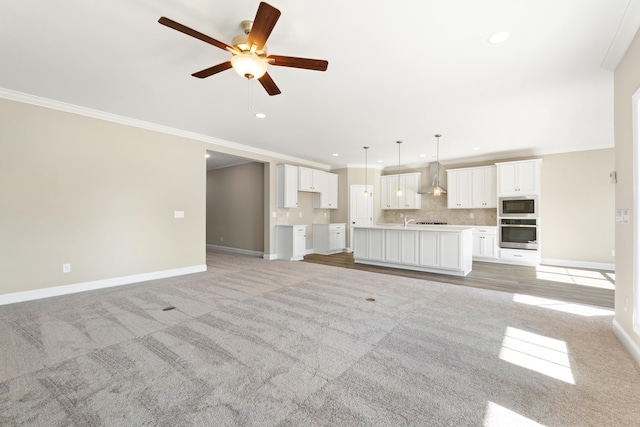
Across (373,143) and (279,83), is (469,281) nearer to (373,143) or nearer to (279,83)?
(373,143)

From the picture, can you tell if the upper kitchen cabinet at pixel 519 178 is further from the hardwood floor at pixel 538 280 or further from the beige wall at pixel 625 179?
the beige wall at pixel 625 179

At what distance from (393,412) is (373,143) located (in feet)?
17.5

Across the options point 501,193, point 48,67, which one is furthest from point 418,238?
point 48,67

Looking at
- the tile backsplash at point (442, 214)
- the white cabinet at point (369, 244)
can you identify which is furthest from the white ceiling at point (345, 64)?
the tile backsplash at point (442, 214)

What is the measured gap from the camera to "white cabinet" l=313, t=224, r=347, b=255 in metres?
8.10

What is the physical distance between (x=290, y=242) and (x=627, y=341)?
577 cm

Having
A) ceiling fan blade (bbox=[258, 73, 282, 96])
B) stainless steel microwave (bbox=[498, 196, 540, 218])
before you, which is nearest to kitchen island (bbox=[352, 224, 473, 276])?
stainless steel microwave (bbox=[498, 196, 540, 218])

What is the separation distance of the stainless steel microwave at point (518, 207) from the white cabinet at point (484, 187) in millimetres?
205

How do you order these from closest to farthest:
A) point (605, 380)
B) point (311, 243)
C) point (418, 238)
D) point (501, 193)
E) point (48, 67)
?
point (605, 380), point (48, 67), point (418, 238), point (501, 193), point (311, 243)

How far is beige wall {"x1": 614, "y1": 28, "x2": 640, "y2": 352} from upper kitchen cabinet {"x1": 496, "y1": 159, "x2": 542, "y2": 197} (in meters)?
4.05

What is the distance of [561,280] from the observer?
488 cm

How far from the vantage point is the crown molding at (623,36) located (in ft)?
6.71

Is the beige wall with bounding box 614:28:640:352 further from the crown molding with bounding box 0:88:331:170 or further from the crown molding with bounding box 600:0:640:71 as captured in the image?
the crown molding with bounding box 0:88:331:170

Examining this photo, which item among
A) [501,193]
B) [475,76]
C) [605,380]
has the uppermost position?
[475,76]
